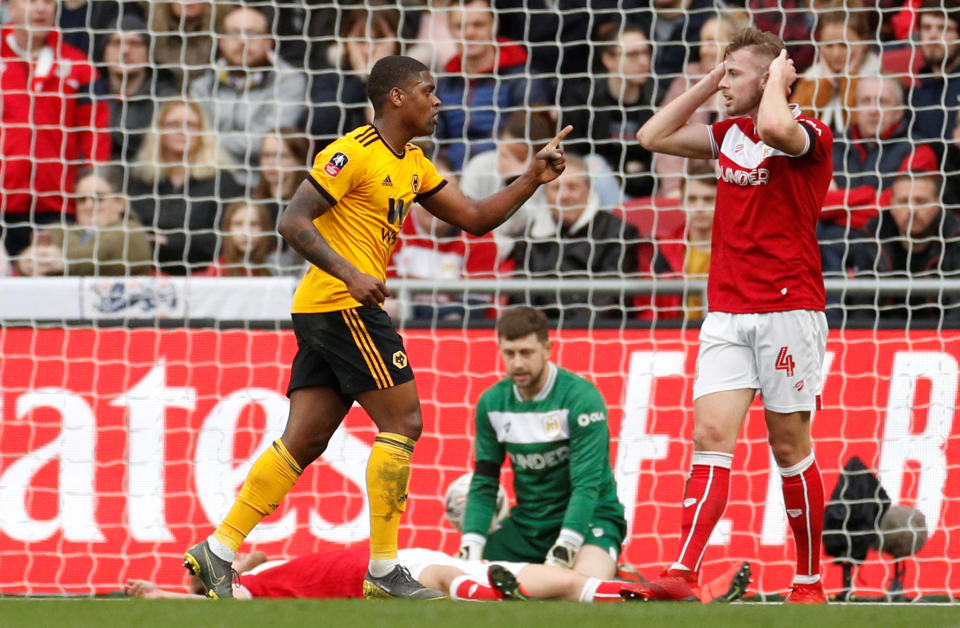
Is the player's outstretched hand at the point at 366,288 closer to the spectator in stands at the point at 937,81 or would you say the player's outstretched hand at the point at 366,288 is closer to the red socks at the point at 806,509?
the red socks at the point at 806,509

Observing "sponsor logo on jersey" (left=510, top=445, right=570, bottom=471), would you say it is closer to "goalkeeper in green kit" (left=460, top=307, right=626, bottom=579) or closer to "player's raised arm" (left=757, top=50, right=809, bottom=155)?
"goalkeeper in green kit" (left=460, top=307, right=626, bottom=579)

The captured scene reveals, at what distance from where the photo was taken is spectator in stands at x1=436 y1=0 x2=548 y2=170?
29.0ft

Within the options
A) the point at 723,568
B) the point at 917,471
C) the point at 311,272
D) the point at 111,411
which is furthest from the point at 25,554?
the point at 917,471

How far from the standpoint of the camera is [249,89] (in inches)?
350

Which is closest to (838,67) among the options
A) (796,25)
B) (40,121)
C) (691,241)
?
(796,25)

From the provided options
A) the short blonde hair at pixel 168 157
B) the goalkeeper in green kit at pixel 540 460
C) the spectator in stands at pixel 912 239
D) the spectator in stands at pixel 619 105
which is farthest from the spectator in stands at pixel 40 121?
the spectator in stands at pixel 912 239

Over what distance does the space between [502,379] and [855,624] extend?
3253 millimetres

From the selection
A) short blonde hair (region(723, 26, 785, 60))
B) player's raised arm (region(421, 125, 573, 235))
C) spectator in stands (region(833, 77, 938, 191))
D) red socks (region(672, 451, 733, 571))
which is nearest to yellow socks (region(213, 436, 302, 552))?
player's raised arm (region(421, 125, 573, 235))

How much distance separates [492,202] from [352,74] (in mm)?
3928

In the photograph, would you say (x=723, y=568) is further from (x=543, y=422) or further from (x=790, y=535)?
(x=543, y=422)

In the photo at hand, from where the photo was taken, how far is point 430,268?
8312 millimetres

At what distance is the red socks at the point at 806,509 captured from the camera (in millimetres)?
5109

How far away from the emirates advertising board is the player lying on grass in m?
0.72

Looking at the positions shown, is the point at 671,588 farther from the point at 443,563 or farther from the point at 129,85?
the point at 129,85
